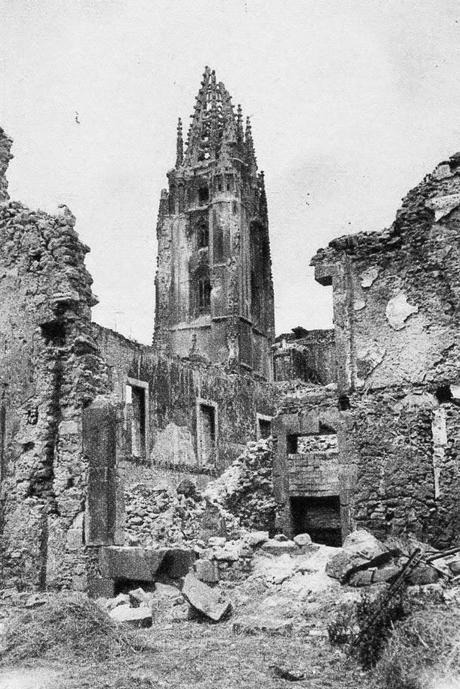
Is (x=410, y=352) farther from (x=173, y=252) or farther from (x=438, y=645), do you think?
(x=173, y=252)

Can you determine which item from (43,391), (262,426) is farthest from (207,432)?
(43,391)

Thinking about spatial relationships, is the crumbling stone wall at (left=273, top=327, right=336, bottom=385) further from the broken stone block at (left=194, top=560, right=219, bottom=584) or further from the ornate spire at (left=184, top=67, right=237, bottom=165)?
the broken stone block at (left=194, top=560, right=219, bottom=584)

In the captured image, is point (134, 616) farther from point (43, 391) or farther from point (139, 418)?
point (139, 418)

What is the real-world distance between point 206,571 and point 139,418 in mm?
16159

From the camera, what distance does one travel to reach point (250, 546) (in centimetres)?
1177

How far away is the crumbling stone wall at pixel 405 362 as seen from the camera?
12.9m

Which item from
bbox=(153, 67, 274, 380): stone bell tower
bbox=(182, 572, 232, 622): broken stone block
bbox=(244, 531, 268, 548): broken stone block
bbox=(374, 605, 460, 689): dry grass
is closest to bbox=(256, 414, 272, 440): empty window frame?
bbox=(153, 67, 274, 380): stone bell tower

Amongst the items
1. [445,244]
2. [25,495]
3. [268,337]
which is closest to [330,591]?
[25,495]

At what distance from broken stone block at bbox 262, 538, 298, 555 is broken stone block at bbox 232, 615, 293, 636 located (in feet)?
11.1

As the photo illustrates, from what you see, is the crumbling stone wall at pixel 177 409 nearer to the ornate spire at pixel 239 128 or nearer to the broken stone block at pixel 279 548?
the broken stone block at pixel 279 548

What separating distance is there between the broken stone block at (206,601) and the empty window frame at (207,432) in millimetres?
19615

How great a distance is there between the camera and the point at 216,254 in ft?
177

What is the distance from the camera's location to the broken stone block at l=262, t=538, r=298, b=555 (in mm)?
11828

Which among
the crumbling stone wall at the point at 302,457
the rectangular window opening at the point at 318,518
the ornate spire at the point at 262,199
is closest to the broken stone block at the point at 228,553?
the crumbling stone wall at the point at 302,457
